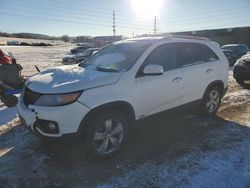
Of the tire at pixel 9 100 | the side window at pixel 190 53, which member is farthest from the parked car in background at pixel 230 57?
the tire at pixel 9 100

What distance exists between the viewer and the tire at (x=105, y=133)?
361cm

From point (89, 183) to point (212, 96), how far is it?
3.52 meters

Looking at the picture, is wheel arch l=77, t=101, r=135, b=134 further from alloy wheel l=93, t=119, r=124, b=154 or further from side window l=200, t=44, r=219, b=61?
side window l=200, t=44, r=219, b=61

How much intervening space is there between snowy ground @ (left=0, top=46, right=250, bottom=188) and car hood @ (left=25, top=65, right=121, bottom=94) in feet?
2.41

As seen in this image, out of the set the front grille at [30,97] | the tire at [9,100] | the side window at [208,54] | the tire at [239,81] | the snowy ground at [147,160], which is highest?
the side window at [208,54]

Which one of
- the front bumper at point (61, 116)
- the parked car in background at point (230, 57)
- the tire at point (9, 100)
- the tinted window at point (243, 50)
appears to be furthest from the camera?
the tinted window at point (243, 50)

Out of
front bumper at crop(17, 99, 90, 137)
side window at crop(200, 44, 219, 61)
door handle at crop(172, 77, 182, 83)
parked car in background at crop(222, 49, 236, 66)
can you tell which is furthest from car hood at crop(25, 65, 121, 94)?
parked car in background at crop(222, 49, 236, 66)

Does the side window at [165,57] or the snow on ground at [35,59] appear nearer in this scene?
the side window at [165,57]

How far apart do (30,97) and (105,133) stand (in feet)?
4.02

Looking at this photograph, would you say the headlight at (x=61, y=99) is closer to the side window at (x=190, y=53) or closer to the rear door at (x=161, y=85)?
the rear door at (x=161, y=85)

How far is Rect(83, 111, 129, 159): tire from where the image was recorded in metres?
3.61

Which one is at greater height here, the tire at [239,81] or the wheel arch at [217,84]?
the wheel arch at [217,84]

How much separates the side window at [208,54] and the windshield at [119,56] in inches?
61.6

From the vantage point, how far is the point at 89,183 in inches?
133
